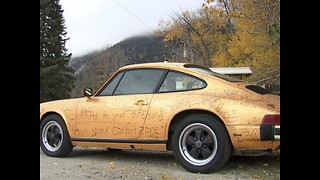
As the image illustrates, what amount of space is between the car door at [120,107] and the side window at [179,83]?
12 cm

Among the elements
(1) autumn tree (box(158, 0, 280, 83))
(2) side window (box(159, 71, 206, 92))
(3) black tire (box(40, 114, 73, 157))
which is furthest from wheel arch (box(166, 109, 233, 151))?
(1) autumn tree (box(158, 0, 280, 83))

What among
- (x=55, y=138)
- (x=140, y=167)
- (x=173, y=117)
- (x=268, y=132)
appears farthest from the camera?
(x=55, y=138)

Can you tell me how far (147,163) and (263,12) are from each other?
1055 centimetres

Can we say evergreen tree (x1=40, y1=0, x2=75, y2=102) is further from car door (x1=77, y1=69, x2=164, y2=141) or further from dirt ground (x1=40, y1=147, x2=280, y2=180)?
car door (x1=77, y1=69, x2=164, y2=141)

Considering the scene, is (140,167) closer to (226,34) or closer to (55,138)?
(55,138)

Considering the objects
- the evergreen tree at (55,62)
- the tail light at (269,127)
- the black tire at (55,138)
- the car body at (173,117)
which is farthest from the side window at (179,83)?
the evergreen tree at (55,62)

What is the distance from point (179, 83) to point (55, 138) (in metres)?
1.88

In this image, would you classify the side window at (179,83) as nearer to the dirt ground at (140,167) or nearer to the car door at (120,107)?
the car door at (120,107)

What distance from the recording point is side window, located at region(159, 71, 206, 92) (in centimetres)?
401

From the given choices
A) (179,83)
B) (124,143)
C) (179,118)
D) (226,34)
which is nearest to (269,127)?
(179,118)

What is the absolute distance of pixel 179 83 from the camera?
4.14m

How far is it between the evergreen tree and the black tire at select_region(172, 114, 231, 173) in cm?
2032

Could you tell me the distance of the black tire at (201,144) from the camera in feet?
11.7
